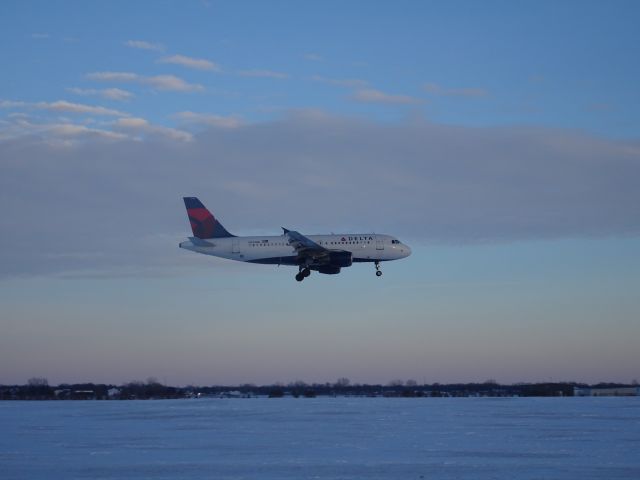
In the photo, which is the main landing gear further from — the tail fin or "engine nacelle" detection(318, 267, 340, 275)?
the tail fin

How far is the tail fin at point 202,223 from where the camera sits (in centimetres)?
8150

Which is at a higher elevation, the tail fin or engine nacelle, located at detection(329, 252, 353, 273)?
the tail fin

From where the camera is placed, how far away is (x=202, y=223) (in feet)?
270

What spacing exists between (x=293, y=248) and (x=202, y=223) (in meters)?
9.67

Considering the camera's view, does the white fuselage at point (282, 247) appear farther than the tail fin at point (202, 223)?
No

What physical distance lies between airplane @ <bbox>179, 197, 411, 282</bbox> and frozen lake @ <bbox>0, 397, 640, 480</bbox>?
43.8ft

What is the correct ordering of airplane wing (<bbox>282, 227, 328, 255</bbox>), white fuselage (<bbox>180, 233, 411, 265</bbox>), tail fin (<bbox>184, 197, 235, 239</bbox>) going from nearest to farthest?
1. airplane wing (<bbox>282, 227, 328, 255</bbox>)
2. white fuselage (<bbox>180, 233, 411, 265</bbox>)
3. tail fin (<bbox>184, 197, 235, 239</bbox>)

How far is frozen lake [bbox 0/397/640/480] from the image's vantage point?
42188 millimetres

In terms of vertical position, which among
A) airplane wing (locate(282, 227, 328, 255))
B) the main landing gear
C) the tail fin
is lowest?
the main landing gear

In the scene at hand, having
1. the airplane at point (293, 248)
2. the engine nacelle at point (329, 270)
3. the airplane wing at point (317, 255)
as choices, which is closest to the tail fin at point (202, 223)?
the airplane at point (293, 248)

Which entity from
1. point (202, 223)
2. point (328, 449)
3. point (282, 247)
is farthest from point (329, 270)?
point (328, 449)

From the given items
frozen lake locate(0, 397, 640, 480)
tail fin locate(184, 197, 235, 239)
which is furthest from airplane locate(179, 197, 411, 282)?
frozen lake locate(0, 397, 640, 480)

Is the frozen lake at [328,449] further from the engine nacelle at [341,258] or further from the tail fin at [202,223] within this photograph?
the tail fin at [202,223]

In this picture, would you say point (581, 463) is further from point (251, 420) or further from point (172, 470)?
point (251, 420)
